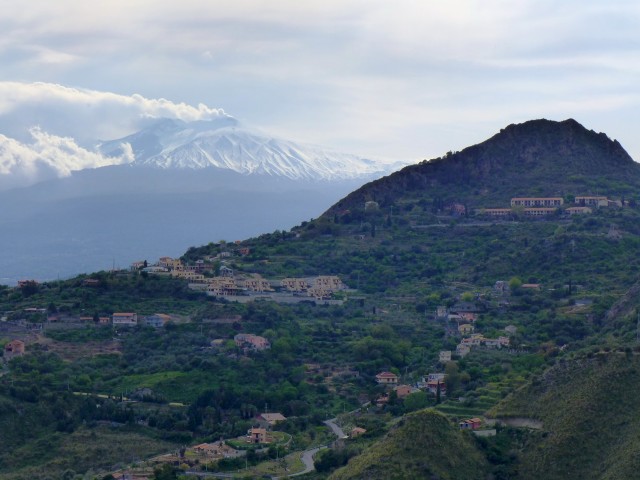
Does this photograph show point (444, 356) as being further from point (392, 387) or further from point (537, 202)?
point (537, 202)

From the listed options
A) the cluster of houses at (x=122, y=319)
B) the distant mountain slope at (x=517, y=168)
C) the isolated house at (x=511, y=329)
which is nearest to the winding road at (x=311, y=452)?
the isolated house at (x=511, y=329)

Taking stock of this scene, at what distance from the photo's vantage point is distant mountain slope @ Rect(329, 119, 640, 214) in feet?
322

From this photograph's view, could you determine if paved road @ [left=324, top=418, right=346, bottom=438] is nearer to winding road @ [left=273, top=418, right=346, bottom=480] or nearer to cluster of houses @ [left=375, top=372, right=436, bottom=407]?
winding road @ [left=273, top=418, right=346, bottom=480]

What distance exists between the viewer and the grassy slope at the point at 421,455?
45.5m

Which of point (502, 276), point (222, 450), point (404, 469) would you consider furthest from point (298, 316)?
point (404, 469)

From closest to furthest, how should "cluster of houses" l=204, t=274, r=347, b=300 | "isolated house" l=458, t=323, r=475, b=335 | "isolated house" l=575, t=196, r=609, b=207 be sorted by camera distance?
"isolated house" l=458, t=323, r=475, b=335 → "cluster of houses" l=204, t=274, r=347, b=300 → "isolated house" l=575, t=196, r=609, b=207

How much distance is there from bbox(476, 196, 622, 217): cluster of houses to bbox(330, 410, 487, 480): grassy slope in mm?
44305

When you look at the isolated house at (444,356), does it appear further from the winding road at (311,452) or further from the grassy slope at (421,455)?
the grassy slope at (421,455)

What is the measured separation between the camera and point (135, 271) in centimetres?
8462

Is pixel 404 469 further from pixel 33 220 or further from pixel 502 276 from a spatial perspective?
pixel 33 220

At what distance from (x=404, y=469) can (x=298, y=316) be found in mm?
30900

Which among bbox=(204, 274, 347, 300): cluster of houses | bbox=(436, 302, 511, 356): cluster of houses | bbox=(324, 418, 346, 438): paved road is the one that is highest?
bbox=(204, 274, 347, 300): cluster of houses

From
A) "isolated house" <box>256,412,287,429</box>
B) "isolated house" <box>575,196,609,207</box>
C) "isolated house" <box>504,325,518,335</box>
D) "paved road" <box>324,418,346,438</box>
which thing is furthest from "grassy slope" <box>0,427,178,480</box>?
"isolated house" <box>575,196,609,207</box>

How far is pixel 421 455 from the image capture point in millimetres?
46188
